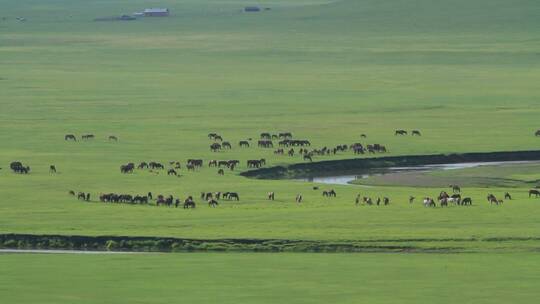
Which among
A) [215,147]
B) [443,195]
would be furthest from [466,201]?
[215,147]

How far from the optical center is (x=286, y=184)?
143ft

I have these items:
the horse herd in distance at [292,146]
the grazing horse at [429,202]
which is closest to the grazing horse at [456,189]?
the grazing horse at [429,202]

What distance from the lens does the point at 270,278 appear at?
30.2 meters

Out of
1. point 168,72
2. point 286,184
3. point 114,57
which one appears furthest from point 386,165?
point 114,57

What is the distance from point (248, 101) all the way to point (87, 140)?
67.8 feet

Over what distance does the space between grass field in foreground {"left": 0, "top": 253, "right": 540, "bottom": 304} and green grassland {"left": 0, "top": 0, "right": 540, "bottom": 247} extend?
2235 mm

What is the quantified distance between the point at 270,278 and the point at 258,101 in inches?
1769

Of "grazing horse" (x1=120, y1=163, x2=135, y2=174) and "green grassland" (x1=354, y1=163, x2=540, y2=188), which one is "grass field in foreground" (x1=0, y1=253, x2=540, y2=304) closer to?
"green grassland" (x1=354, y1=163, x2=540, y2=188)

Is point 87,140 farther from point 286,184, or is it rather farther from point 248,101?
point 248,101

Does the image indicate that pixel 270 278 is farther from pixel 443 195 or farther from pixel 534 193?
pixel 534 193

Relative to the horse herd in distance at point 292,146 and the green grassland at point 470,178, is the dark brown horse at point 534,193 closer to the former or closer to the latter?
the green grassland at point 470,178

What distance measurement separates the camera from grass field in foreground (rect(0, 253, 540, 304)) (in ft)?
93.1

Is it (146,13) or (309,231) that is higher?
(146,13)

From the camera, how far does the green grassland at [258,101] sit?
36.8 meters
